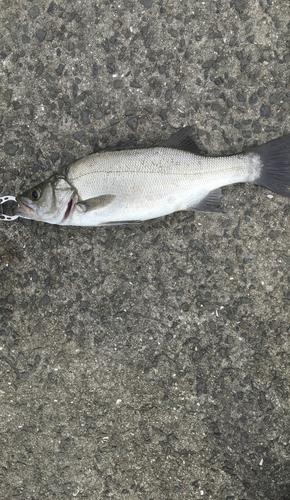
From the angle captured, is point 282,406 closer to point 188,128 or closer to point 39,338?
point 39,338

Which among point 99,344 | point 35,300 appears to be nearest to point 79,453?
point 99,344

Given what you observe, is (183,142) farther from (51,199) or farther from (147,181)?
(51,199)

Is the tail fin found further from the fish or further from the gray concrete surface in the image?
the gray concrete surface

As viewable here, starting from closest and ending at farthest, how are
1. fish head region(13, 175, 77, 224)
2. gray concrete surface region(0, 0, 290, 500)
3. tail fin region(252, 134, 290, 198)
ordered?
fish head region(13, 175, 77, 224) < tail fin region(252, 134, 290, 198) < gray concrete surface region(0, 0, 290, 500)

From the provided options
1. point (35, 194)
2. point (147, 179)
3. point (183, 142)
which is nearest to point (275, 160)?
point (183, 142)

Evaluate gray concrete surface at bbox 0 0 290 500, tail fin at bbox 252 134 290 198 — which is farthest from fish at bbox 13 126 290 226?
gray concrete surface at bbox 0 0 290 500

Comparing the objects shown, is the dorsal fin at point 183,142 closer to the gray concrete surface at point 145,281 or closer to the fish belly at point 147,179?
the fish belly at point 147,179
